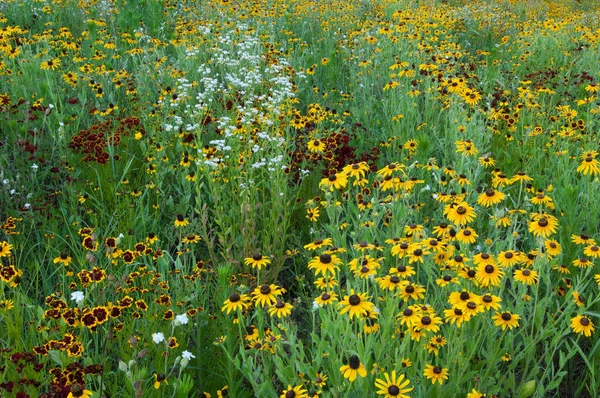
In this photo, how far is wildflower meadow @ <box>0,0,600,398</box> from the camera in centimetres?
186

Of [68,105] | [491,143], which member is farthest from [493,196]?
[68,105]

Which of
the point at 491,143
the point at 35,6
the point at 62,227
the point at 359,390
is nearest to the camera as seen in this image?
the point at 359,390

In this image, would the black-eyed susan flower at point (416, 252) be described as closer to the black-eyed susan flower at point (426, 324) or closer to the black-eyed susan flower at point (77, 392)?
the black-eyed susan flower at point (426, 324)

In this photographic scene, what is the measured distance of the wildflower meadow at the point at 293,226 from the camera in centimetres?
186

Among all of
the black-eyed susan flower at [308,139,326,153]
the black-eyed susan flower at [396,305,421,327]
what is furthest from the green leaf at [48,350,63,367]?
the black-eyed susan flower at [308,139,326,153]

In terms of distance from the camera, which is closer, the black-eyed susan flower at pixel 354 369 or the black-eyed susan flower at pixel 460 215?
the black-eyed susan flower at pixel 354 369

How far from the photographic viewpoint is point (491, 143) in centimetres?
428

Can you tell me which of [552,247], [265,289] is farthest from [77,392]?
[552,247]

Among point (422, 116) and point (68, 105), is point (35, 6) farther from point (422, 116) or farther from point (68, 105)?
point (422, 116)

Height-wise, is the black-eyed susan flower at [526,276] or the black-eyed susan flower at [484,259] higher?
the black-eyed susan flower at [484,259]

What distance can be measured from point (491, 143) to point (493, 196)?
196 centimetres

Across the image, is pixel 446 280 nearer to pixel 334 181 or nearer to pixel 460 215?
pixel 460 215

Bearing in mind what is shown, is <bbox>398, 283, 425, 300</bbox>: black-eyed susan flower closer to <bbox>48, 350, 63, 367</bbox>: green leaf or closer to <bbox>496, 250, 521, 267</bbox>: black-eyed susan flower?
<bbox>496, 250, 521, 267</bbox>: black-eyed susan flower

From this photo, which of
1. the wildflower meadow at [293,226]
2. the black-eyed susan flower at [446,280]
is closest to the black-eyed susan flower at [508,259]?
the wildflower meadow at [293,226]
